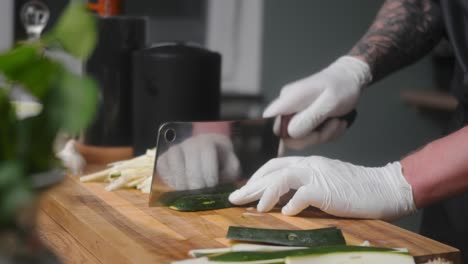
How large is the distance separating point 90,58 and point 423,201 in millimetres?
802

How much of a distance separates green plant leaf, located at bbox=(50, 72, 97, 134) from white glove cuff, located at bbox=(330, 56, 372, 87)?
48.5 inches

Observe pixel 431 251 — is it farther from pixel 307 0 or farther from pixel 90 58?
pixel 307 0

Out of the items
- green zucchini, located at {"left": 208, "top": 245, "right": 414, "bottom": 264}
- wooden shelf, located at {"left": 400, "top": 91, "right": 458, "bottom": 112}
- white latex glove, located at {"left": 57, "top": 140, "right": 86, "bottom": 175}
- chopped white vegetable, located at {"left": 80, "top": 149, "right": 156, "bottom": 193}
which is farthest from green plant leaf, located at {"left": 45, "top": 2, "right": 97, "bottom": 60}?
wooden shelf, located at {"left": 400, "top": 91, "right": 458, "bottom": 112}

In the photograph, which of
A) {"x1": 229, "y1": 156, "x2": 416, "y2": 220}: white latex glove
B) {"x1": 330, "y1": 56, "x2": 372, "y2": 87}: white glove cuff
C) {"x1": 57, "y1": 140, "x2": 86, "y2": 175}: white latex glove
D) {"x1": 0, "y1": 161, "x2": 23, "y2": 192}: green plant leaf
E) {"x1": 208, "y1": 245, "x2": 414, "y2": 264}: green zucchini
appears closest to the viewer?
{"x1": 0, "y1": 161, "x2": 23, "y2": 192}: green plant leaf

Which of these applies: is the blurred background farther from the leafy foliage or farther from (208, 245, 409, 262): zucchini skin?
the leafy foliage

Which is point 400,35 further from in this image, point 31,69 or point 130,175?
point 31,69

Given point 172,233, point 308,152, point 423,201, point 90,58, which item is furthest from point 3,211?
point 308,152

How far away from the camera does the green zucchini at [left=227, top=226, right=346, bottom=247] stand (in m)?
1.08

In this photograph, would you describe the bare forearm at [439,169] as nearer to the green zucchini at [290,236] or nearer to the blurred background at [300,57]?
the green zucchini at [290,236]

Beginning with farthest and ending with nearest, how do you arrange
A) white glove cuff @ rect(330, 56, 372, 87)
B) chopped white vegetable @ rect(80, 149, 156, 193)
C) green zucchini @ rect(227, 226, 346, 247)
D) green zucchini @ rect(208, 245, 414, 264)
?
white glove cuff @ rect(330, 56, 372, 87) → chopped white vegetable @ rect(80, 149, 156, 193) → green zucchini @ rect(227, 226, 346, 247) → green zucchini @ rect(208, 245, 414, 264)

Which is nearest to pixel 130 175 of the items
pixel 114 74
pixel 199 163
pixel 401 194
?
pixel 199 163

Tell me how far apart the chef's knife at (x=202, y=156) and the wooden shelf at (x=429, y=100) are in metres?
1.87

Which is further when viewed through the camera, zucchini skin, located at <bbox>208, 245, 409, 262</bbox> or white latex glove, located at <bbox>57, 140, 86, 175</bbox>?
white latex glove, located at <bbox>57, 140, 86, 175</bbox>

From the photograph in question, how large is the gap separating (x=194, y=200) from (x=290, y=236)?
0.84ft
